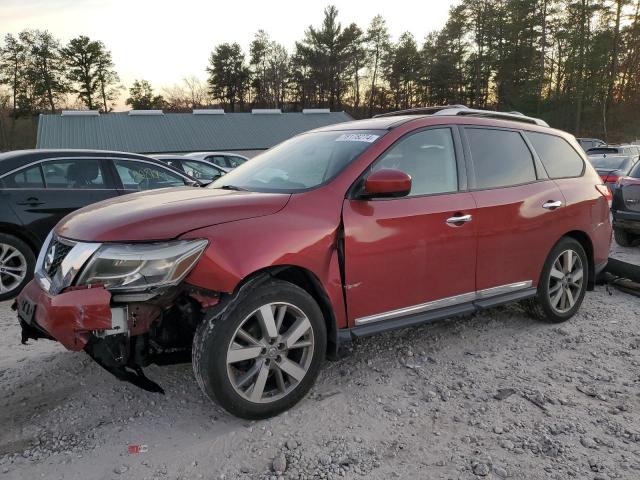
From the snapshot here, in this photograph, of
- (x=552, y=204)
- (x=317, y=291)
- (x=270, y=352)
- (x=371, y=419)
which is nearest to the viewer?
(x=270, y=352)

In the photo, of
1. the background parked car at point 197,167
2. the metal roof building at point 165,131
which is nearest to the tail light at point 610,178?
the background parked car at point 197,167

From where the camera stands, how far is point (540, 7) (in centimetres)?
4856

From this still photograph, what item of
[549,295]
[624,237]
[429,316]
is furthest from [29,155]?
[624,237]

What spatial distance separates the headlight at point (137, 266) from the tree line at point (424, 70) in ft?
170

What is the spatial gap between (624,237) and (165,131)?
3550cm

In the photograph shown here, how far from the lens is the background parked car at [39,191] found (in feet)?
17.7

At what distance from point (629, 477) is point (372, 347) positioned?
192 cm

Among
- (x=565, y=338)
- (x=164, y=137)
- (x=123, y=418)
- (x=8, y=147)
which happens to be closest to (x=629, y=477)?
(x=565, y=338)

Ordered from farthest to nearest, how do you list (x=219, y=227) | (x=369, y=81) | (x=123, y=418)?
1. (x=369, y=81)
2. (x=123, y=418)
3. (x=219, y=227)

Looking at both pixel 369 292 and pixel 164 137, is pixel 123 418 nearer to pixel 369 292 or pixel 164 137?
pixel 369 292

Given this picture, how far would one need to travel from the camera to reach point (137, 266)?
2.61m

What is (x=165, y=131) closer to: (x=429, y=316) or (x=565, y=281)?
(x=565, y=281)

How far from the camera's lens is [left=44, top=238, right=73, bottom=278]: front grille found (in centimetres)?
286

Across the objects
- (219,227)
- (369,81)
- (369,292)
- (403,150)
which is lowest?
(369,292)
